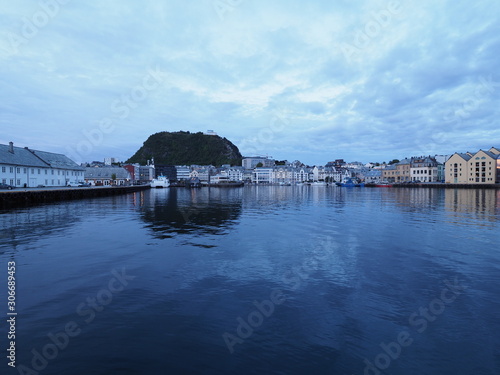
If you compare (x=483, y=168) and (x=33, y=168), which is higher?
(x=483, y=168)

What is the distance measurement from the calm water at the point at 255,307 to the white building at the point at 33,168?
213 feet

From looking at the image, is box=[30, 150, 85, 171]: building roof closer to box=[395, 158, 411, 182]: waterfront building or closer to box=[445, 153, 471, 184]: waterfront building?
box=[445, 153, 471, 184]: waterfront building

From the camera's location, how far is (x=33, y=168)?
79750 millimetres

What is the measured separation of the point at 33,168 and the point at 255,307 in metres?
91.2

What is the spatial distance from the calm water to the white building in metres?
64.9

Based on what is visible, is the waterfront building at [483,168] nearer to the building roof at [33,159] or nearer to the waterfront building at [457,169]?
the waterfront building at [457,169]

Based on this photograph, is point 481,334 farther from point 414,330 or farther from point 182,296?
point 182,296

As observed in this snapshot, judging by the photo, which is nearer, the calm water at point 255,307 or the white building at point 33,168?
the calm water at point 255,307

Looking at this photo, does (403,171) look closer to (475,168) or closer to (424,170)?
(424,170)

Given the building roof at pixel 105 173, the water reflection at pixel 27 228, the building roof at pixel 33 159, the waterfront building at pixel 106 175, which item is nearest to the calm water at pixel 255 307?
the water reflection at pixel 27 228

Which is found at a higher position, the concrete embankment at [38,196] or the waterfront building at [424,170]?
the waterfront building at [424,170]

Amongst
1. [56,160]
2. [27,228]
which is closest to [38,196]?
[27,228]

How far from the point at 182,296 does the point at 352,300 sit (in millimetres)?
6836

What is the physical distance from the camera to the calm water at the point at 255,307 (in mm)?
7961
